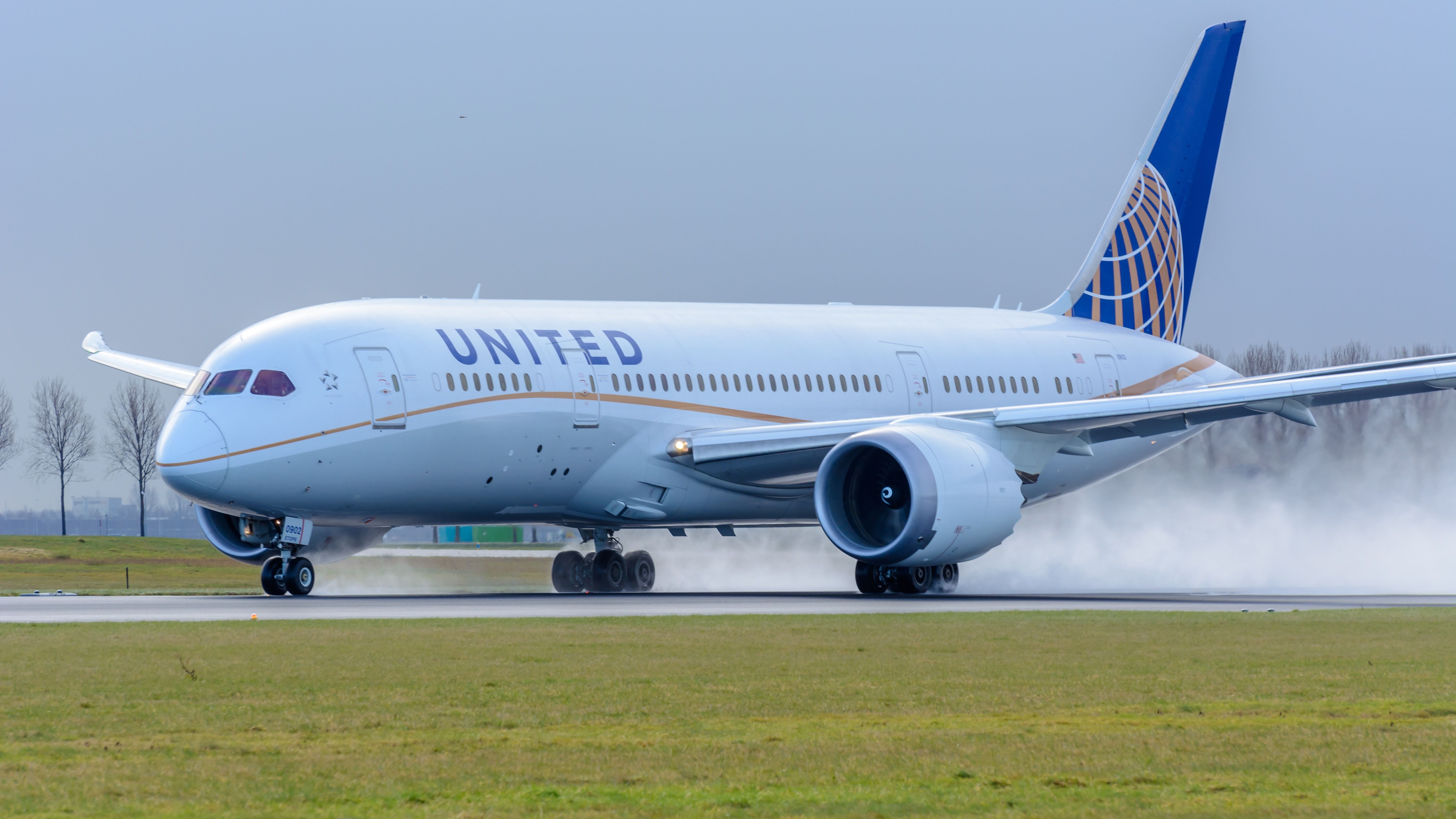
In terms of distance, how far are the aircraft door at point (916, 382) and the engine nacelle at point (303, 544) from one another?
9.62 m

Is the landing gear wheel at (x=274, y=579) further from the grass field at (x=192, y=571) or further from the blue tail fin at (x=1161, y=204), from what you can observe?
the blue tail fin at (x=1161, y=204)

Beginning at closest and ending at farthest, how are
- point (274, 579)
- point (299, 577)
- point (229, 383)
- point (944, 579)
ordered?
point (229, 383), point (274, 579), point (299, 577), point (944, 579)

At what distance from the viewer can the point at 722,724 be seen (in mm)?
10938

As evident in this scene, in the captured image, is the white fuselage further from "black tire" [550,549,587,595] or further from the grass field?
the grass field

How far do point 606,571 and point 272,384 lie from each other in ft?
26.7

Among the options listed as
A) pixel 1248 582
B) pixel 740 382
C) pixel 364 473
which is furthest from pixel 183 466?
pixel 1248 582

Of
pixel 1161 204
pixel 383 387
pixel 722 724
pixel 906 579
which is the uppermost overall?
pixel 1161 204

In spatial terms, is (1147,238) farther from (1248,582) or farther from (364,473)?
(364,473)

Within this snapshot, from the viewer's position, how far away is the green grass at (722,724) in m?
8.38

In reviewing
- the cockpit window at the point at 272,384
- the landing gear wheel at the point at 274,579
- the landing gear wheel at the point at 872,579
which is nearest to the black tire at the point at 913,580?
the landing gear wheel at the point at 872,579

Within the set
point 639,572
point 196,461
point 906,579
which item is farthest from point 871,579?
point 196,461

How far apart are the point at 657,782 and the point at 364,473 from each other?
17.3 meters

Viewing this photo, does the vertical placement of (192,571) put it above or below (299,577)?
below

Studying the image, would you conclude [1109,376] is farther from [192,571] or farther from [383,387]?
[192,571]
